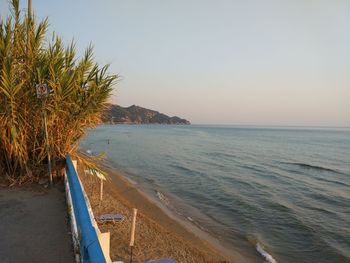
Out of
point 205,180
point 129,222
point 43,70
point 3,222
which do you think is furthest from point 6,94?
point 205,180

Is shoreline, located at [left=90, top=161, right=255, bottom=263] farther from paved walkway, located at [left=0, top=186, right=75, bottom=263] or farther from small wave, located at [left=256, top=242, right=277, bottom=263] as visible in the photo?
paved walkway, located at [left=0, top=186, right=75, bottom=263]

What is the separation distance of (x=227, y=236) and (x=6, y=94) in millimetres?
8847

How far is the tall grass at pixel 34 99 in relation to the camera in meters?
5.84

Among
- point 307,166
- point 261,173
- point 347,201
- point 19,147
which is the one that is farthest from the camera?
point 307,166

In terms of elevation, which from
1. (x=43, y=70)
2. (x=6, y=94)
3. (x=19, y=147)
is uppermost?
Answer: (x=43, y=70)

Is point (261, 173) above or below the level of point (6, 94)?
below

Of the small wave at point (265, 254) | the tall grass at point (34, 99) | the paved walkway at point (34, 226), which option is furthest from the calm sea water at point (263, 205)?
the paved walkway at point (34, 226)

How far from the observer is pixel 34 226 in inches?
166

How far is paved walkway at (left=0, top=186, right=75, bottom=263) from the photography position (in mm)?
3445

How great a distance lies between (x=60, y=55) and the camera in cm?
632

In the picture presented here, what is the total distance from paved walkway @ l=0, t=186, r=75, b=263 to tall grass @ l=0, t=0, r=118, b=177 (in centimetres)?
84

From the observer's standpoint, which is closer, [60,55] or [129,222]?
[60,55]

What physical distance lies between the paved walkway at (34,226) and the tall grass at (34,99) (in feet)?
2.76

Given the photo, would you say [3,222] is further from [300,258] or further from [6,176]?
[300,258]
